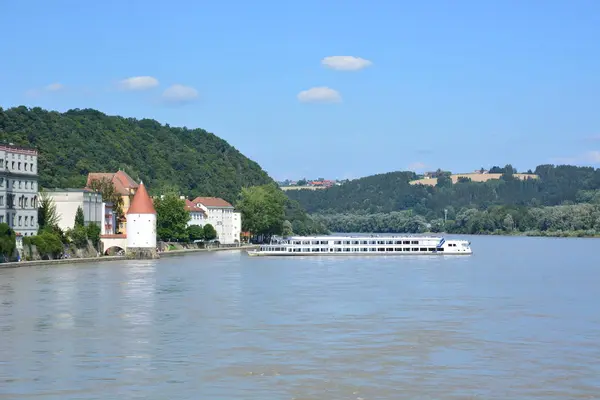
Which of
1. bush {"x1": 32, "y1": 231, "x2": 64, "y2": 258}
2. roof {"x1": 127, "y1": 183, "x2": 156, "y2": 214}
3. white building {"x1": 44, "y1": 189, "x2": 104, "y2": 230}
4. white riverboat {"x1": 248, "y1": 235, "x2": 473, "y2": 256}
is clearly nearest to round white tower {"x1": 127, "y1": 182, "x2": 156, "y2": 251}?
roof {"x1": 127, "y1": 183, "x2": 156, "y2": 214}

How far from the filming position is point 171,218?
111625 mm

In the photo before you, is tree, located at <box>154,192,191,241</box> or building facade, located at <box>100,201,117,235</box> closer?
building facade, located at <box>100,201,117,235</box>

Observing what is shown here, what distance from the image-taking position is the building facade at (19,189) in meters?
78.1

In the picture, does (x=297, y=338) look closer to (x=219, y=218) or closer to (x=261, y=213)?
(x=261, y=213)

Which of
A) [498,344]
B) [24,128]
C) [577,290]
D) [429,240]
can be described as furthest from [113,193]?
[498,344]

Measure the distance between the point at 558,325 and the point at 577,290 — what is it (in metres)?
17.8

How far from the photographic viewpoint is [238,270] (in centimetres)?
7625

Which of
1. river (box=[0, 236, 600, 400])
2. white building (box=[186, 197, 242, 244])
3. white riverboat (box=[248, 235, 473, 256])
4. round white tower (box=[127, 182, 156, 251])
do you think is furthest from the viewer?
white building (box=[186, 197, 242, 244])

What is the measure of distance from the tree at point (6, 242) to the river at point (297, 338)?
9119 millimetres

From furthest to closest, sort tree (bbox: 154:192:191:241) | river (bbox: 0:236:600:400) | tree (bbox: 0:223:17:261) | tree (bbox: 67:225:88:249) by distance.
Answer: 1. tree (bbox: 154:192:191:241)
2. tree (bbox: 67:225:88:249)
3. tree (bbox: 0:223:17:261)
4. river (bbox: 0:236:600:400)

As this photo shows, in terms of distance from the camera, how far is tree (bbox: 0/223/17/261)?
72.5 metres

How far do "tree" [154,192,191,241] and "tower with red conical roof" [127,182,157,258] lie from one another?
12.1 m

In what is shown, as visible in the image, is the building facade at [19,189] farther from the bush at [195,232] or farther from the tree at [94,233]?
the bush at [195,232]

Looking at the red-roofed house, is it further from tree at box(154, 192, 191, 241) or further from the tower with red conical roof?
the tower with red conical roof
